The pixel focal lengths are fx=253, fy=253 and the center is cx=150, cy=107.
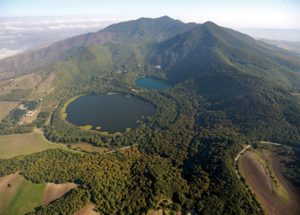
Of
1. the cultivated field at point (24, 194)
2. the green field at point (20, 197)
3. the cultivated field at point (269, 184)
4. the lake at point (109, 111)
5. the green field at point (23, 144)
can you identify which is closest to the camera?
the cultivated field at point (269, 184)

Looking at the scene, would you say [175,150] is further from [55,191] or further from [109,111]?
[109,111]

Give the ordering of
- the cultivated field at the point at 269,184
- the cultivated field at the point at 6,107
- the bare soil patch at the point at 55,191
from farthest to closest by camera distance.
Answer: the cultivated field at the point at 6,107, the bare soil patch at the point at 55,191, the cultivated field at the point at 269,184

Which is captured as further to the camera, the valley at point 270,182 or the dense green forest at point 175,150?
the dense green forest at point 175,150

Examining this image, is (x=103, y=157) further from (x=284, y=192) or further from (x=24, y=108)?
(x=24, y=108)

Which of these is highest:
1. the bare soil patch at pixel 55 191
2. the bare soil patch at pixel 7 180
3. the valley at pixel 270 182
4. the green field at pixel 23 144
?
the valley at pixel 270 182

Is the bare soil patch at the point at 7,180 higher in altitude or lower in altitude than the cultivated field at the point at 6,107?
higher

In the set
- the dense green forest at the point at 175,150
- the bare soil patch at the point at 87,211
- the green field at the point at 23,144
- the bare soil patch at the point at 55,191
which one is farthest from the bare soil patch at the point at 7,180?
the bare soil patch at the point at 87,211

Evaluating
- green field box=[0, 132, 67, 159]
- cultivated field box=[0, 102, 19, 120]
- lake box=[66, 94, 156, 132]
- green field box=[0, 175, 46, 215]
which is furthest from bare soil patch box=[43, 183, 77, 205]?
cultivated field box=[0, 102, 19, 120]

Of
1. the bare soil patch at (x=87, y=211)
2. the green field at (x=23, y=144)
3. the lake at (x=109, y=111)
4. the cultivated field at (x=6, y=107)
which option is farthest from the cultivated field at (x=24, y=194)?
the cultivated field at (x=6, y=107)

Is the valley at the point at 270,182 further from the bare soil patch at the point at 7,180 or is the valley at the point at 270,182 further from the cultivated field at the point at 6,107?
the cultivated field at the point at 6,107
